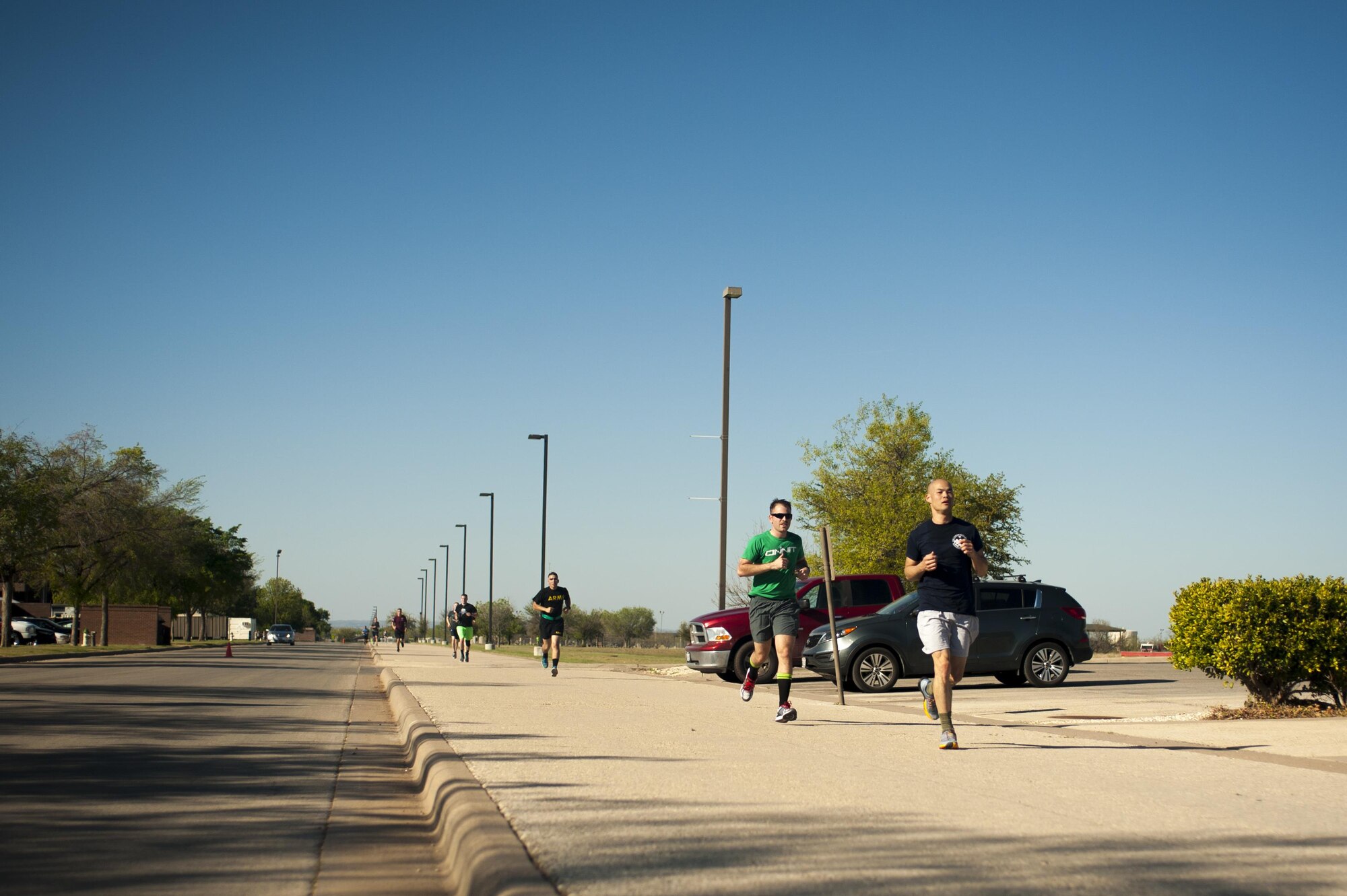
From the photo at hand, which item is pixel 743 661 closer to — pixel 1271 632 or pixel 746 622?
pixel 746 622

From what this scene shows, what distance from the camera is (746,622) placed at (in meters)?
19.6

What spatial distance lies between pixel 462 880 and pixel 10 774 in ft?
16.5

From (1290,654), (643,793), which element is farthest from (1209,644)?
(643,793)

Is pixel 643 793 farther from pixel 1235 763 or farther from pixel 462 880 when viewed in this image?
pixel 1235 763

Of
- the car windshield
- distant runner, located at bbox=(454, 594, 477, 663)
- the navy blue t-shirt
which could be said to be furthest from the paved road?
distant runner, located at bbox=(454, 594, 477, 663)

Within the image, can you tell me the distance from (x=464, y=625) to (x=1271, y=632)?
1056 inches

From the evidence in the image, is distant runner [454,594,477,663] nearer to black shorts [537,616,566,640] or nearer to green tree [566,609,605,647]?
black shorts [537,616,566,640]

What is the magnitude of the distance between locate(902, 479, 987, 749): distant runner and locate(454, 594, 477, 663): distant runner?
25.7 m

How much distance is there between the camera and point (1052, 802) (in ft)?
20.7

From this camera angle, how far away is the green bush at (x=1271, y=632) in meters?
11.5

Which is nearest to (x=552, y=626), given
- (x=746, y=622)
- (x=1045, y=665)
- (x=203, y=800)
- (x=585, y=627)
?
(x=746, y=622)

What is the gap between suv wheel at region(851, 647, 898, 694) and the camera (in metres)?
17.0

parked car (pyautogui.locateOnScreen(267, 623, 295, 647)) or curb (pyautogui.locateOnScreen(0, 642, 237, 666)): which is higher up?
curb (pyautogui.locateOnScreen(0, 642, 237, 666))

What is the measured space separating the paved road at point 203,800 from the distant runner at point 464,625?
745 inches
